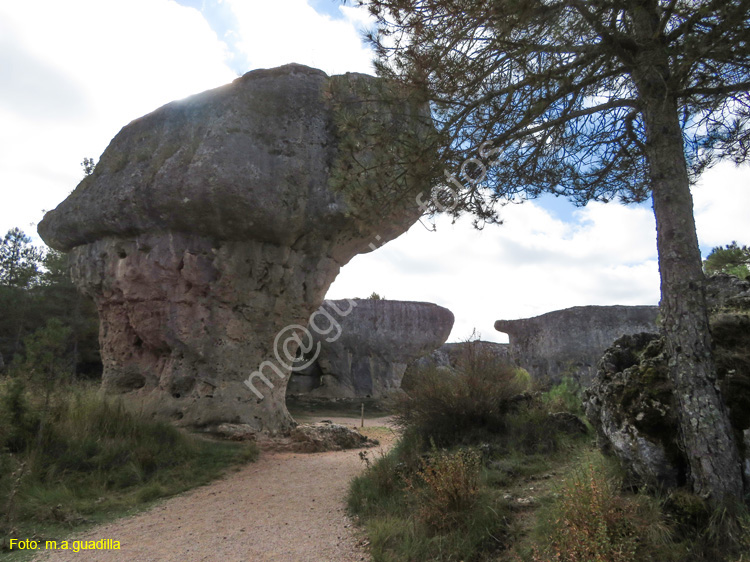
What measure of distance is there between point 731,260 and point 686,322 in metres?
3.76

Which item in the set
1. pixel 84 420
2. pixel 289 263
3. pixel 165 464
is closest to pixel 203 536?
pixel 165 464

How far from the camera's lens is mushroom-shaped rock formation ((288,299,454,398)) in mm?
20250

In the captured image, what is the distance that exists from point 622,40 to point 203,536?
19.1 feet

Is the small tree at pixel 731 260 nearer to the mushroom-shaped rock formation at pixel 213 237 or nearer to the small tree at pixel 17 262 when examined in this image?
the mushroom-shaped rock formation at pixel 213 237

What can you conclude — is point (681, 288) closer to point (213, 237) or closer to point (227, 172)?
point (227, 172)

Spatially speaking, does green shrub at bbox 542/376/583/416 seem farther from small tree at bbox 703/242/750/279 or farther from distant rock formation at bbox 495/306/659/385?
distant rock formation at bbox 495/306/659/385

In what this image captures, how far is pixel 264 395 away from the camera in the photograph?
9.27 metres

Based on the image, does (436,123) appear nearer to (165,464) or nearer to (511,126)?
(511,126)

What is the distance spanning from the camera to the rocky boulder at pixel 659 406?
3.53 m

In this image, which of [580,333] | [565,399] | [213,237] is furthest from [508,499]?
[580,333]

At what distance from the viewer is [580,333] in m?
12.8

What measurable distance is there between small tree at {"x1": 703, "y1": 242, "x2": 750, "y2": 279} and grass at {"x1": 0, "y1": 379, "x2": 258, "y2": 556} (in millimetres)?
7564

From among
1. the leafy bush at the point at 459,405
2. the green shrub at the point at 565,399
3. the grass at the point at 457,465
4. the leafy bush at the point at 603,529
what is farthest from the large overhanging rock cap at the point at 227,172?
the leafy bush at the point at 603,529

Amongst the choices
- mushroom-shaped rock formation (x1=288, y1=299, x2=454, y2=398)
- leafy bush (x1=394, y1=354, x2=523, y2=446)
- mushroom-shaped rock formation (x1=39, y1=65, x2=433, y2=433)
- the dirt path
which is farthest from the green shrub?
mushroom-shaped rock formation (x1=288, y1=299, x2=454, y2=398)
